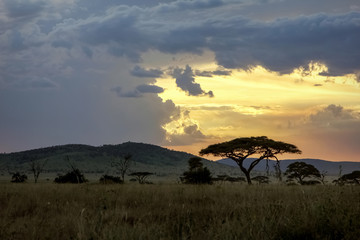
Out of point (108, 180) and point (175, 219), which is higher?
point (108, 180)

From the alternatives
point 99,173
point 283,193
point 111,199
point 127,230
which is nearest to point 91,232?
point 127,230

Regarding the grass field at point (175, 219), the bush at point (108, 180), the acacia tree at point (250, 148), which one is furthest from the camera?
the acacia tree at point (250, 148)

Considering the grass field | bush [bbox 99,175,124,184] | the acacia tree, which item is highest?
the acacia tree

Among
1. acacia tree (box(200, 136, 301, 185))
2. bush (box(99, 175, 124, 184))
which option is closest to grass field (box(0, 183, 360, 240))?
bush (box(99, 175, 124, 184))

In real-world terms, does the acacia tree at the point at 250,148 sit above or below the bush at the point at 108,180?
above

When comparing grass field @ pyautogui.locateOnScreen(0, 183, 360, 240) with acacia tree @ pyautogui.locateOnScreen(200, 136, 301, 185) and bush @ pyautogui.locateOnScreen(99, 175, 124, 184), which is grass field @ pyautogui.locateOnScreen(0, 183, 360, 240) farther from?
acacia tree @ pyautogui.locateOnScreen(200, 136, 301, 185)

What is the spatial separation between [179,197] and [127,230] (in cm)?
542

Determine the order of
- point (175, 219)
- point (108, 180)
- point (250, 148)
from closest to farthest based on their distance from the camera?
point (175, 219), point (108, 180), point (250, 148)

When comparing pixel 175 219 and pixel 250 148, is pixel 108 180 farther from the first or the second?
pixel 250 148

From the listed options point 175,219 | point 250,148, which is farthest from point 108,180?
point 250,148

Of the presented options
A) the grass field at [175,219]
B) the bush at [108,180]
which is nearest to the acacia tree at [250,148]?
the bush at [108,180]

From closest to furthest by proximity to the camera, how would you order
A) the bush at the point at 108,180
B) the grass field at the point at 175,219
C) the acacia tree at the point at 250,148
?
the grass field at the point at 175,219 → the bush at the point at 108,180 → the acacia tree at the point at 250,148

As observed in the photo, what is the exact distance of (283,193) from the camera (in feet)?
42.3

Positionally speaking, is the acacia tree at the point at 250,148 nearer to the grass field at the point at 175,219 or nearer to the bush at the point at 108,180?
the bush at the point at 108,180
